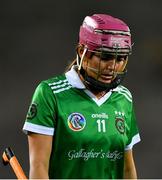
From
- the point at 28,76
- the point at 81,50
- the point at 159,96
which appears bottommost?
the point at 159,96

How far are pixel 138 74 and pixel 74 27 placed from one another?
0.65 meters

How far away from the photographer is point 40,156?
92.7 inches

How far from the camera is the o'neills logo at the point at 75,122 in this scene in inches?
95.8

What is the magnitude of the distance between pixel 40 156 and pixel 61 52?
312 centimetres

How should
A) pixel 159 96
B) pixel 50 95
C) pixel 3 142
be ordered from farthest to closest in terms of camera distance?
pixel 159 96, pixel 3 142, pixel 50 95

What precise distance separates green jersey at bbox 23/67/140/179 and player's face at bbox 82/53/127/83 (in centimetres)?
10

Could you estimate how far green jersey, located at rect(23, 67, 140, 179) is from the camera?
7.90ft

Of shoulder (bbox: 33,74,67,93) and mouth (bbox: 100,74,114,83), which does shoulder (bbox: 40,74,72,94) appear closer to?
shoulder (bbox: 33,74,67,93)

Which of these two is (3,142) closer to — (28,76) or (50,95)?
(28,76)

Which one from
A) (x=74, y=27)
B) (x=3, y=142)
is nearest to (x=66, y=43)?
(x=74, y=27)

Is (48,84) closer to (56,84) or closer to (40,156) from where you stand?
(56,84)

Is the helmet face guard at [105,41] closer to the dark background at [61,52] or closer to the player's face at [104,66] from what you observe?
the player's face at [104,66]

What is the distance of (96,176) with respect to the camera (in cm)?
249

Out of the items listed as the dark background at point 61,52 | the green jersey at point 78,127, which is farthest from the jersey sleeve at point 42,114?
the dark background at point 61,52
